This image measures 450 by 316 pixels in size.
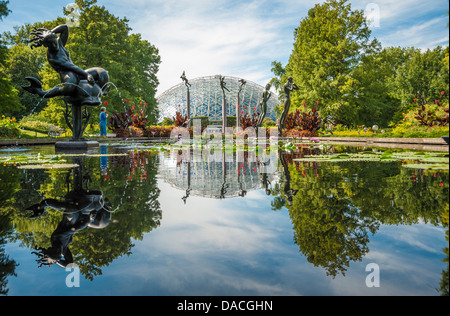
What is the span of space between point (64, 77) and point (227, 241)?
33.2 feet

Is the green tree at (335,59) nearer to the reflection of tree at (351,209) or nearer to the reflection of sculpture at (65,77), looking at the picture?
the reflection of sculpture at (65,77)

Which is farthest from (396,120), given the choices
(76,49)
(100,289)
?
(100,289)

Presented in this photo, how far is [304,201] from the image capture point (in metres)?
2.60

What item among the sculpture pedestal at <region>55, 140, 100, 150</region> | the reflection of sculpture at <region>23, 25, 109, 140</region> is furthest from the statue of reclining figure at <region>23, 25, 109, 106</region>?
the sculpture pedestal at <region>55, 140, 100, 150</region>

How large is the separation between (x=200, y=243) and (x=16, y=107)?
2587 cm

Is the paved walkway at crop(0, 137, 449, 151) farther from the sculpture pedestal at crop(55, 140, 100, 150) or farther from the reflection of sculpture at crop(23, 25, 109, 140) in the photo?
the reflection of sculpture at crop(23, 25, 109, 140)

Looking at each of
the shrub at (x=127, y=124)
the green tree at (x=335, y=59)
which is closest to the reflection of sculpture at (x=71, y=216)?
the shrub at (x=127, y=124)

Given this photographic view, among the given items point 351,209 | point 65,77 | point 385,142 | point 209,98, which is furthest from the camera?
point 209,98

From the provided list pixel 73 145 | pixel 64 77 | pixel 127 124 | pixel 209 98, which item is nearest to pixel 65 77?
pixel 64 77

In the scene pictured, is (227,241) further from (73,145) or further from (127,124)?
(127,124)

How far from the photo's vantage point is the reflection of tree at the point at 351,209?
5.03ft

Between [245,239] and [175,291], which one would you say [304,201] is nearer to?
[245,239]

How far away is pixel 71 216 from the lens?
2178 mm

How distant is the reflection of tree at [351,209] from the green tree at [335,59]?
85.8 ft
